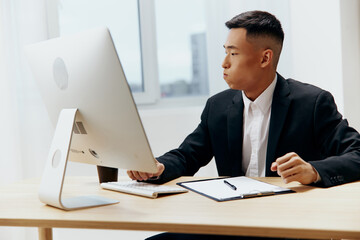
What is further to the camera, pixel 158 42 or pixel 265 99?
pixel 158 42

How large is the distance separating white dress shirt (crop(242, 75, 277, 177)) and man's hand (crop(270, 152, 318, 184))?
15.0 inches

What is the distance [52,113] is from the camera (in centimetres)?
137

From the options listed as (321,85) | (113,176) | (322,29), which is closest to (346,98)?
(321,85)

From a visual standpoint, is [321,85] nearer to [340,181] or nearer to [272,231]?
[340,181]

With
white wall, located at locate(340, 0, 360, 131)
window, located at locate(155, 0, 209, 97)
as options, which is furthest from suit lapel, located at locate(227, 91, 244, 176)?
window, located at locate(155, 0, 209, 97)

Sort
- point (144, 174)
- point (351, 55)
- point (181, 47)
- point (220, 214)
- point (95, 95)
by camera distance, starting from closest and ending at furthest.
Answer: point (220, 214) → point (95, 95) → point (144, 174) → point (351, 55) → point (181, 47)

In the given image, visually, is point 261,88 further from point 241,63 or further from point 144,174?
point 144,174

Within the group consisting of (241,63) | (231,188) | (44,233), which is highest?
(241,63)

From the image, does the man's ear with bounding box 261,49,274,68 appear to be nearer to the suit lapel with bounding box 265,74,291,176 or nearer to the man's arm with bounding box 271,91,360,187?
the suit lapel with bounding box 265,74,291,176

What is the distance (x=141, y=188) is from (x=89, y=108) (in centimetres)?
31

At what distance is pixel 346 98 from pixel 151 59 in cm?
121

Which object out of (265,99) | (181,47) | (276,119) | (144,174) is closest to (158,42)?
(181,47)

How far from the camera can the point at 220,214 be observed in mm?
1033

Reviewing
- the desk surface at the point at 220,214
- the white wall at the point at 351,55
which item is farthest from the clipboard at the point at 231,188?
the white wall at the point at 351,55
